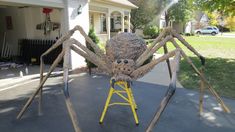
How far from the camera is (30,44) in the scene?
30.8 feet

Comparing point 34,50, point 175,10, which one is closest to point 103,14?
point 34,50

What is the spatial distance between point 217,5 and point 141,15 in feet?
48.8

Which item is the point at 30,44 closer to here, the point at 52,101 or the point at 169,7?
the point at 52,101

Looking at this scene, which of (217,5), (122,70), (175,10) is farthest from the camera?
(175,10)

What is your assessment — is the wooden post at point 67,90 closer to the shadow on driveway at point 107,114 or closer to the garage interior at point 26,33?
the shadow on driveway at point 107,114

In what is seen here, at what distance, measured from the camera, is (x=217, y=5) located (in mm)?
8594

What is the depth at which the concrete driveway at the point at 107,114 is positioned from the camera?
371 centimetres

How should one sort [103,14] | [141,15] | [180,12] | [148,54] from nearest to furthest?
1. [148,54]
2. [103,14]
3. [141,15]
4. [180,12]

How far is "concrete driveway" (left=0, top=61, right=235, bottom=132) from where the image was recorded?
3706 millimetres

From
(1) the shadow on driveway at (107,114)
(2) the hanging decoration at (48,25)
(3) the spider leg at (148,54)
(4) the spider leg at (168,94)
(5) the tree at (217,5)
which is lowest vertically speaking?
(1) the shadow on driveway at (107,114)

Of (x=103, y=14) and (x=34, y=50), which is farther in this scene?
(x=103, y=14)

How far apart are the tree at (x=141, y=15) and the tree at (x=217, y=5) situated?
13399mm

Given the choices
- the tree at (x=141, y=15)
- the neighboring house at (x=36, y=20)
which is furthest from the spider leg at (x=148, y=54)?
the tree at (x=141, y=15)

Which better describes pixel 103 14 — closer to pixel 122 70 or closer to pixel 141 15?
pixel 141 15
